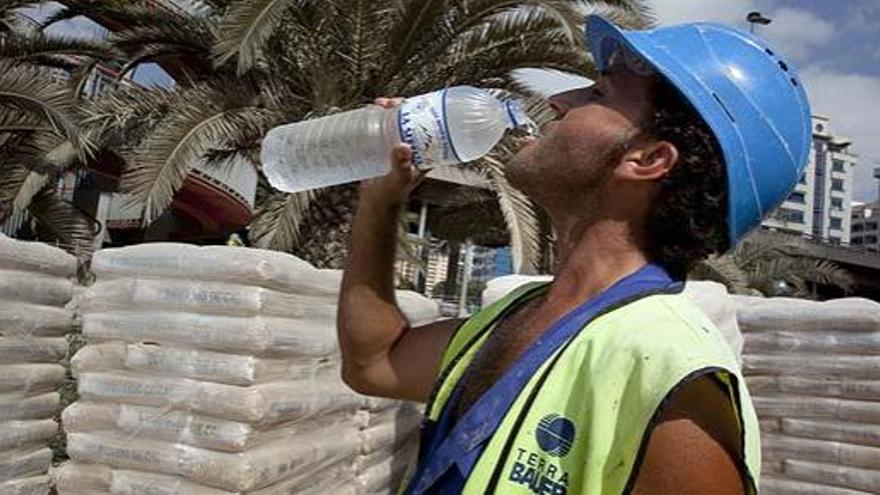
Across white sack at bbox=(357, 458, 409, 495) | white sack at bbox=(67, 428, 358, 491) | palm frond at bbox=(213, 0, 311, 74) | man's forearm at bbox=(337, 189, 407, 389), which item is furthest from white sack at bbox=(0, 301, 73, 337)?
palm frond at bbox=(213, 0, 311, 74)

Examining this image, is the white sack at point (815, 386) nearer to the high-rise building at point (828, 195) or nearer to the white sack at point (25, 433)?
the white sack at point (25, 433)

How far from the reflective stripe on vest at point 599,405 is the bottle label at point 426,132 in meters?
0.57

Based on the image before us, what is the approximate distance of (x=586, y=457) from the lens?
1128 millimetres

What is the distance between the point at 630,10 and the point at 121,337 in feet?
22.6

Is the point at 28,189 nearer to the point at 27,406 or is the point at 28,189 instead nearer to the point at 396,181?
the point at 27,406

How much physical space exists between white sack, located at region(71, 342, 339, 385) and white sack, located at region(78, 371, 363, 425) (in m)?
0.02

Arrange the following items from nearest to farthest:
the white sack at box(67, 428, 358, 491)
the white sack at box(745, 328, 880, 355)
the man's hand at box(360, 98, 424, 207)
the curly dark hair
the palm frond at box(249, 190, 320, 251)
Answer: the curly dark hair
the man's hand at box(360, 98, 424, 207)
the white sack at box(67, 428, 358, 491)
the white sack at box(745, 328, 880, 355)
the palm frond at box(249, 190, 320, 251)

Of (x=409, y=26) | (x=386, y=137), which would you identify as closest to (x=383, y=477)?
(x=386, y=137)

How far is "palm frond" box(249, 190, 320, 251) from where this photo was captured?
844 cm

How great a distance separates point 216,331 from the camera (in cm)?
316

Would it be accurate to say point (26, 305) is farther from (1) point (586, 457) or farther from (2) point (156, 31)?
(2) point (156, 31)

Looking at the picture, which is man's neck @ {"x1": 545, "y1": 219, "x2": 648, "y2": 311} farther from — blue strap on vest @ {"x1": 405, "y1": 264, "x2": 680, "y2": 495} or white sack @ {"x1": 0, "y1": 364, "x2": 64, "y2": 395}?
white sack @ {"x1": 0, "y1": 364, "x2": 64, "y2": 395}

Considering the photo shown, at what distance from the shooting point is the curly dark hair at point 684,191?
1351 mm

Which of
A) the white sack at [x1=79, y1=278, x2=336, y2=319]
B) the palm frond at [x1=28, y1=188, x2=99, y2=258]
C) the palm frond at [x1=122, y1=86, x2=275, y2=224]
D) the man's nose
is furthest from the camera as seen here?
the palm frond at [x1=28, y1=188, x2=99, y2=258]
